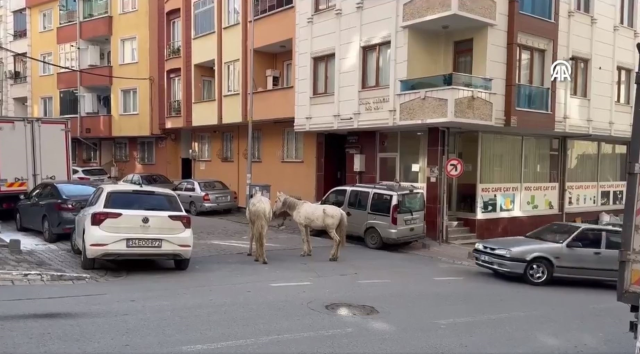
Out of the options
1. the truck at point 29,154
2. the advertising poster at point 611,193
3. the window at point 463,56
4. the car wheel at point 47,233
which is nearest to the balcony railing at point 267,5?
the window at point 463,56

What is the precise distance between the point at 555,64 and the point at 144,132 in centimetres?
2161

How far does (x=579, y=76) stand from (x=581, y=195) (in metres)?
5.10

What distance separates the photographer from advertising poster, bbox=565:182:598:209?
2227cm

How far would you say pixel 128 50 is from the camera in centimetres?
3212

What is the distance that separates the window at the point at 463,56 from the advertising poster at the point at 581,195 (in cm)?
757

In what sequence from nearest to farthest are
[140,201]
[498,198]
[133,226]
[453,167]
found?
[133,226] < [140,201] < [453,167] < [498,198]

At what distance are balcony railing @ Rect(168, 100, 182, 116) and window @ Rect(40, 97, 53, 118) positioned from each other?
42.4 feet

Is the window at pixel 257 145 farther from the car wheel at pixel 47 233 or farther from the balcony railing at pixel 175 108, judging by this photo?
the car wheel at pixel 47 233

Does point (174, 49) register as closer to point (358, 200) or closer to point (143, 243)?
point (358, 200)

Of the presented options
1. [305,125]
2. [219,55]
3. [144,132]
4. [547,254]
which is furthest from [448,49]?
[144,132]

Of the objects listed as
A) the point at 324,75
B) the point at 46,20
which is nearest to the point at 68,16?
the point at 46,20

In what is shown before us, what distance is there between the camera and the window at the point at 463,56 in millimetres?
18000

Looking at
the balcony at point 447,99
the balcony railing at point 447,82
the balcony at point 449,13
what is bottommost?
the balcony at point 447,99

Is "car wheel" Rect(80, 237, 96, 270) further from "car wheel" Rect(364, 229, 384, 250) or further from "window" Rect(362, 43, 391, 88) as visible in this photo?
"window" Rect(362, 43, 391, 88)
